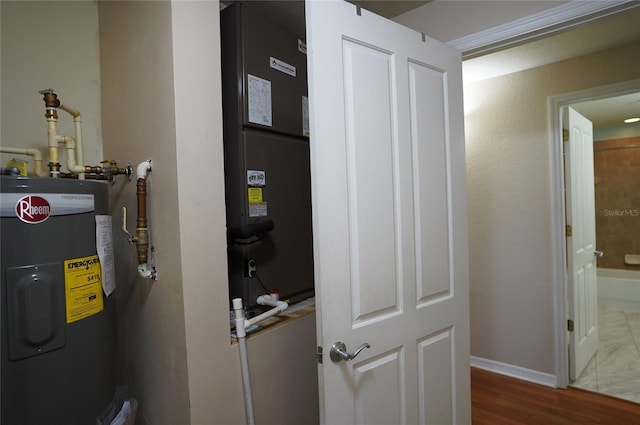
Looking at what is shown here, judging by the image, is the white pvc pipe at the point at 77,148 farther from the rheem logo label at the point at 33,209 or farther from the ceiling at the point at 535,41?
the ceiling at the point at 535,41

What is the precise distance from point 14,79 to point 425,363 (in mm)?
1934

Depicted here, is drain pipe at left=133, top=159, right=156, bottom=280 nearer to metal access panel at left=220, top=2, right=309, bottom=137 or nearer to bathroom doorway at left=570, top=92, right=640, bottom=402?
metal access panel at left=220, top=2, right=309, bottom=137

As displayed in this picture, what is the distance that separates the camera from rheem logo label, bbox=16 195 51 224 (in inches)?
33.4

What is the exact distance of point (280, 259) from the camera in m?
1.45

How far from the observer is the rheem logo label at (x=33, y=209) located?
0.85 meters

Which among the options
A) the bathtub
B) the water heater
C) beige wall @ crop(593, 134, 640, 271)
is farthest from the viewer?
the bathtub

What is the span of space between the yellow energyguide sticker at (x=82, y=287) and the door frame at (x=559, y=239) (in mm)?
2685

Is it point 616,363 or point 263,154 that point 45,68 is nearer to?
point 263,154

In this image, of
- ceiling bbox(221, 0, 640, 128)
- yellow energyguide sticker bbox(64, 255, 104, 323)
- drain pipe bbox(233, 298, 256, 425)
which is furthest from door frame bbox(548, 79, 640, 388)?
yellow energyguide sticker bbox(64, 255, 104, 323)

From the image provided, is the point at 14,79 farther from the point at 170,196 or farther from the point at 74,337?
the point at 74,337

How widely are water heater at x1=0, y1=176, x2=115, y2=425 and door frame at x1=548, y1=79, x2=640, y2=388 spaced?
2688mm

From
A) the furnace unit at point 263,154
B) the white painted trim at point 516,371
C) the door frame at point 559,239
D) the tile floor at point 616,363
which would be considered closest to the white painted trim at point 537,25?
the furnace unit at point 263,154

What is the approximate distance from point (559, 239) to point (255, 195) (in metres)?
2.19

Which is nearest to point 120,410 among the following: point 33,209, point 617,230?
point 33,209
